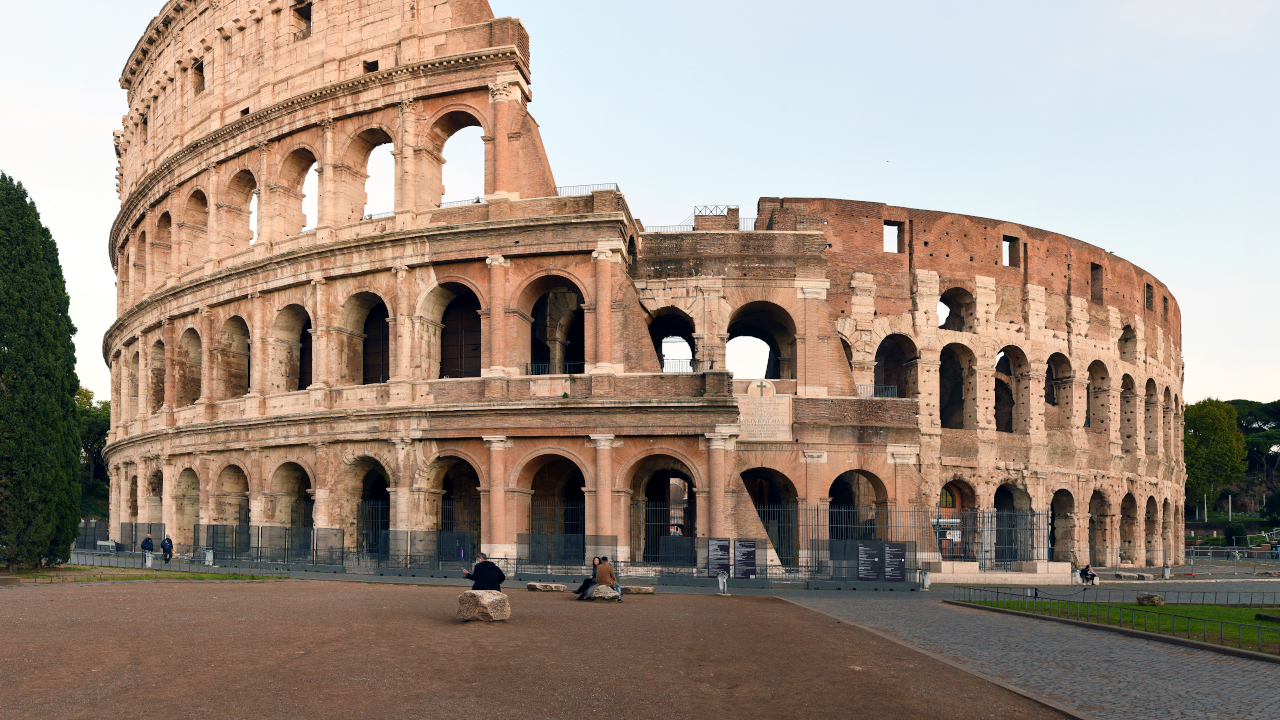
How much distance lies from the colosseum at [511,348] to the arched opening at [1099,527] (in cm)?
150

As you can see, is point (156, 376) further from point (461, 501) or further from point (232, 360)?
point (461, 501)

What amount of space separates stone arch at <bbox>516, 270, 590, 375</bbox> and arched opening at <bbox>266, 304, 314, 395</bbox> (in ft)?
22.8

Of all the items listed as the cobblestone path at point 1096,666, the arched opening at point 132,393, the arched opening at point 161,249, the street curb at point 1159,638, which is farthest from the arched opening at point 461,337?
the street curb at point 1159,638

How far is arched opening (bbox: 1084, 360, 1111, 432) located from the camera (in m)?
37.1

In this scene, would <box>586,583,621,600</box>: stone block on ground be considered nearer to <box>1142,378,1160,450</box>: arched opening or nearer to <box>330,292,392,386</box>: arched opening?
<box>330,292,392,386</box>: arched opening

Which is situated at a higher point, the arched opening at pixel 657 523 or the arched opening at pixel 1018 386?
the arched opening at pixel 1018 386

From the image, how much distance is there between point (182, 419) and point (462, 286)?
11486 millimetres

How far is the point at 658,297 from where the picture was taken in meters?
28.3

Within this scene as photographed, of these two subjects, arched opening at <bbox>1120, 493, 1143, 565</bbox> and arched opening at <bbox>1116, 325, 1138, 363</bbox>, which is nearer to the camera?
arched opening at <bbox>1120, 493, 1143, 565</bbox>

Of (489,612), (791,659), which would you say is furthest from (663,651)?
(489,612)

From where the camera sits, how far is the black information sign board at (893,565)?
22.3 meters

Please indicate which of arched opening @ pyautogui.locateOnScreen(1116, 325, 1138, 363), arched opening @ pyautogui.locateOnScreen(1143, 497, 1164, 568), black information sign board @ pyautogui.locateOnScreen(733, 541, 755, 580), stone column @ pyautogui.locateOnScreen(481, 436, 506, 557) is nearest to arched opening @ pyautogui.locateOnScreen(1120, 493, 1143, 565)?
arched opening @ pyautogui.locateOnScreen(1143, 497, 1164, 568)

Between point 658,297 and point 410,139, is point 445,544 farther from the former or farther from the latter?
point 410,139

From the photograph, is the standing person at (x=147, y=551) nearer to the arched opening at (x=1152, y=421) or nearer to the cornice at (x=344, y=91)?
the cornice at (x=344, y=91)
